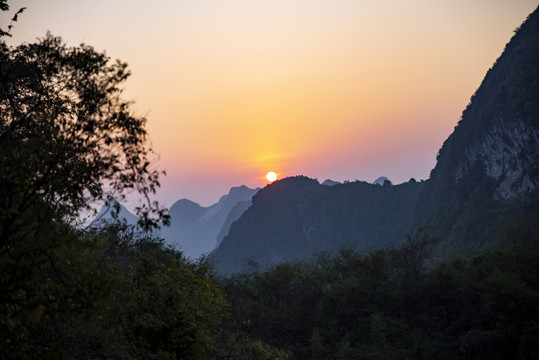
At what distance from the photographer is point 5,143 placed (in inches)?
372

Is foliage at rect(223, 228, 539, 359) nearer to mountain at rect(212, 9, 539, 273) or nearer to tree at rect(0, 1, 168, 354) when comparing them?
tree at rect(0, 1, 168, 354)

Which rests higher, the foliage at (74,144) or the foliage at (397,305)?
the foliage at (74,144)

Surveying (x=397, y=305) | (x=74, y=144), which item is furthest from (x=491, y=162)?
(x=74, y=144)

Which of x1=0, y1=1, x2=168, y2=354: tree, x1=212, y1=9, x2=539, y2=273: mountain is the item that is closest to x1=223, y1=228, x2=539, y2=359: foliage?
x1=0, y1=1, x2=168, y2=354: tree

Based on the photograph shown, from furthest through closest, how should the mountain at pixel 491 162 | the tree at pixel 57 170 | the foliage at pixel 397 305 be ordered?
the mountain at pixel 491 162, the foliage at pixel 397 305, the tree at pixel 57 170

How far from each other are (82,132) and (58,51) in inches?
90.0

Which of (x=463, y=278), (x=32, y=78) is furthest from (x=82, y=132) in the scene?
(x=463, y=278)

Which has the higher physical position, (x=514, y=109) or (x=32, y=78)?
(x=514, y=109)

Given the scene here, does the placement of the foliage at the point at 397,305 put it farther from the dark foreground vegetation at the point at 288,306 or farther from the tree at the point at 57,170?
the tree at the point at 57,170

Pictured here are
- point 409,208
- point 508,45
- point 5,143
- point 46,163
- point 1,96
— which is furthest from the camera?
point 409,208

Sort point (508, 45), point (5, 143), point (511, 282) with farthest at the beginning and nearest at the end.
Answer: point (508, 45)
point (511, 282)
point (5, 143)

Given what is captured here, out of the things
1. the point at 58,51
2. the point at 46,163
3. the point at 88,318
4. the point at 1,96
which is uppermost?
the point at 58,51

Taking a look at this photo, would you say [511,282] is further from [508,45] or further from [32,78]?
[508,45]

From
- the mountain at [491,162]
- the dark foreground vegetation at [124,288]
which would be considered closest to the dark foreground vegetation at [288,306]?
the dark foreground vegetation at [124,288]
